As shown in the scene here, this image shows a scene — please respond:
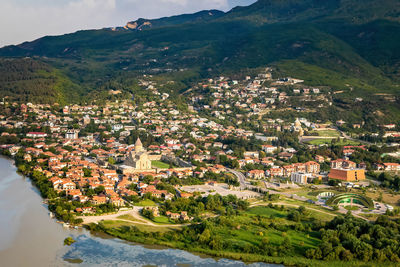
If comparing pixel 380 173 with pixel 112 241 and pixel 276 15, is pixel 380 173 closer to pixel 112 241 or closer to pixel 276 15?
pixel 112 241

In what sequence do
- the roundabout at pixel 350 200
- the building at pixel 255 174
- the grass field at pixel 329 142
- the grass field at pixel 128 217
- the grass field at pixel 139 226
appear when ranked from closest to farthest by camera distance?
the grass field at pixel 139 226 → the grass field at pixel 128 217 → the roundabout at pixel 350 200 → the building at pixel 255 174 → the grass field at pixel 329 142

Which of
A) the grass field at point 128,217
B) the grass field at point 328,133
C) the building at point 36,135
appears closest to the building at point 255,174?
the grass field at point 128,217

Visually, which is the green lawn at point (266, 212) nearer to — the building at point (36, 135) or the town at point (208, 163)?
the town at point (208, 163)

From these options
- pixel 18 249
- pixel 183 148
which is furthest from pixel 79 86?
pixel 18 249

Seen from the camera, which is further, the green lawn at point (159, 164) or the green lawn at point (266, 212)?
the green lawn at point (159, 164)

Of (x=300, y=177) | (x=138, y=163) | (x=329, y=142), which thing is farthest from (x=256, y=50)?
(x=138, y=163)

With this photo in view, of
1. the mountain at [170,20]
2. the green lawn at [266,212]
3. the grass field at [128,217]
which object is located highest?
the mountain at [170,20]

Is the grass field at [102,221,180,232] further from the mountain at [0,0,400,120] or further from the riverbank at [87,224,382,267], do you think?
the mountain at [0,0,400,120]
